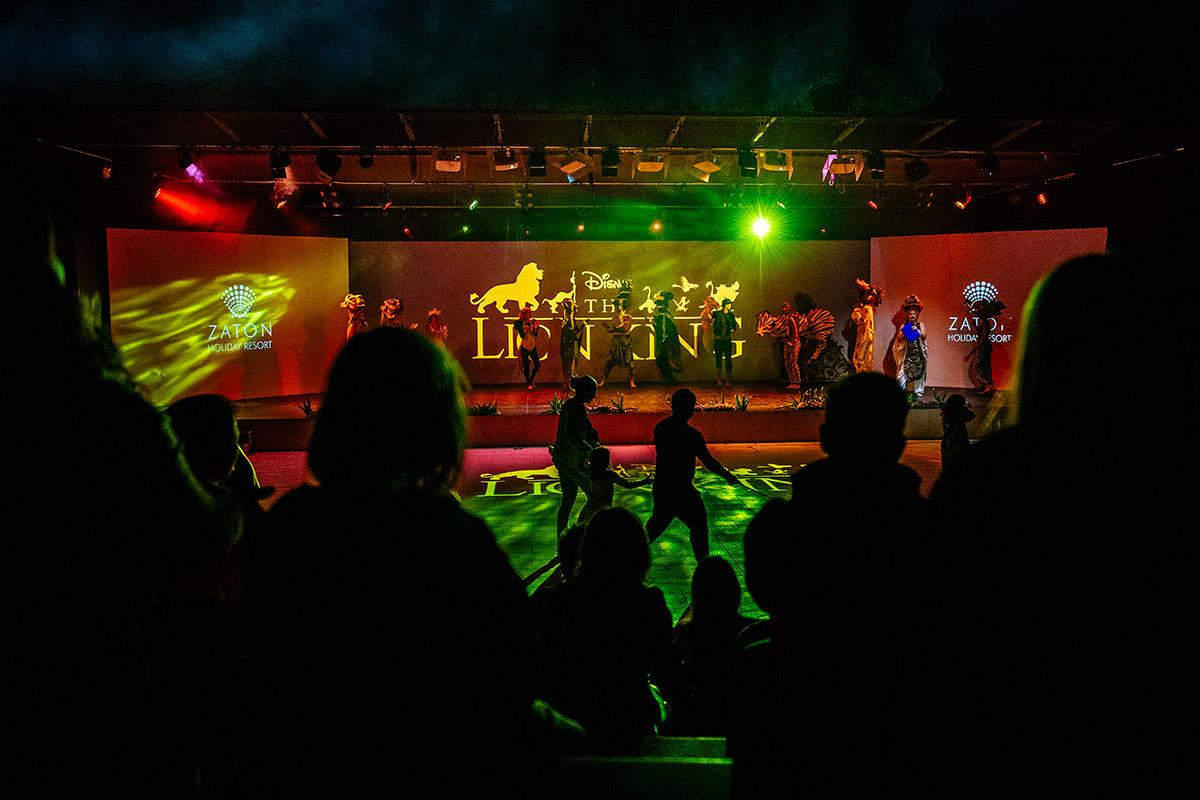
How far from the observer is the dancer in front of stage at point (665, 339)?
47.0ft

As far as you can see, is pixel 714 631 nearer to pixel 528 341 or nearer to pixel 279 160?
pixel 279 160

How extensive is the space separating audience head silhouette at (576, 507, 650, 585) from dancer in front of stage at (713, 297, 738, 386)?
12.1 meters

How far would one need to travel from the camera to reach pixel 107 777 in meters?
1.14

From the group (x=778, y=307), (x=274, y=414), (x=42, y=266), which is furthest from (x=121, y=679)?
(x=778, y=307)

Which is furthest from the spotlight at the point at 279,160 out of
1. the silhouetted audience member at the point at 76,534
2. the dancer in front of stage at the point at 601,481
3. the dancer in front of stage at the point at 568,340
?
the silhouetted audience member at the point at 76,534

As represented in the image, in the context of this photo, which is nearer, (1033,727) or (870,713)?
(1033,727)

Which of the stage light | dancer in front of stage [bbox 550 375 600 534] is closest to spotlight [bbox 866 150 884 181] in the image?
dancer in front of stage [bbox 550 375 600 534]

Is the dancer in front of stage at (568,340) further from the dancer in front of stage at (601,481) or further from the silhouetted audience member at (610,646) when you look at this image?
the silhouetted audience member at (610,646)

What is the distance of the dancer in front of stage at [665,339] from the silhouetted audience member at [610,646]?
12.4m

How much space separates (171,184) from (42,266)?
12039 mm

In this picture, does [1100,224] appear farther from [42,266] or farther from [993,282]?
[42,266]

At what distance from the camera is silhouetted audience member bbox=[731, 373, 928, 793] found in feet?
5.32

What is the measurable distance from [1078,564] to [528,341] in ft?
41.3

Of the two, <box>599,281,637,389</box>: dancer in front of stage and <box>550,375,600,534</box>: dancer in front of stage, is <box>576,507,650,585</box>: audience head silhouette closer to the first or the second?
<box>550,375,600,534</box>: dancer in front of stage
